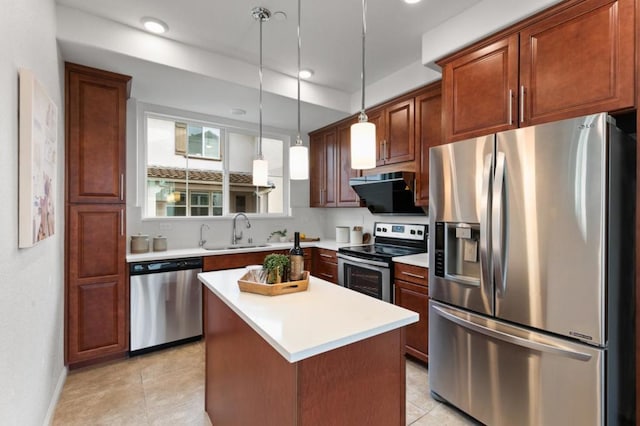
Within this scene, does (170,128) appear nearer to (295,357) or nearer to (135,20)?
(135,20)

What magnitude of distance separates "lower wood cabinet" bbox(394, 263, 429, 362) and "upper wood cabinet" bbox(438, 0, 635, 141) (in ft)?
3.77

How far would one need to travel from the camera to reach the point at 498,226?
1.78 metres

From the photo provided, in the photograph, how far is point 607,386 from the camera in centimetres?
148

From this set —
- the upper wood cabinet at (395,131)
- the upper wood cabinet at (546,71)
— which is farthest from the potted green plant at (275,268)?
the upper wood cabinet at (395,131)

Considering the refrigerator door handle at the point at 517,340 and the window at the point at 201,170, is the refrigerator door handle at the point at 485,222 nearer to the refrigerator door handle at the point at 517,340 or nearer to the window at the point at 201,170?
the refrigerator door handle at the point at 517,340

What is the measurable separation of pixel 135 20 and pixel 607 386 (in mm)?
3605

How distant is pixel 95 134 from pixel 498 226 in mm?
3082

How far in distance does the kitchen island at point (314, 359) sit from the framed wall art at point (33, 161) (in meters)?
0.93

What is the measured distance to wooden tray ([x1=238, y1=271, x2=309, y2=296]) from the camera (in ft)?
5.27

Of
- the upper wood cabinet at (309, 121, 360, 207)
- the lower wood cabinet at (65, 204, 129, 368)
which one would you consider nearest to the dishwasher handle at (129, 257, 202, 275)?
the lower wood cabinet at (65, 204, 129, 368)

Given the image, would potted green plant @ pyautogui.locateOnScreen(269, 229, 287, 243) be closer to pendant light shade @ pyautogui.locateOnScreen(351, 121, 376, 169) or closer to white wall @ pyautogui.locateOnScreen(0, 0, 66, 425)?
white wall @ pyautogui.locateOnScreen(0, 0, 66, 425)

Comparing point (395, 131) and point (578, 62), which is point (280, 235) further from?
point (578, 62)

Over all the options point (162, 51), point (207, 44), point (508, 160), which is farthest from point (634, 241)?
point (162, 51)

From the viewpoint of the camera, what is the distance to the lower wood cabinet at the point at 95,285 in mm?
2531
